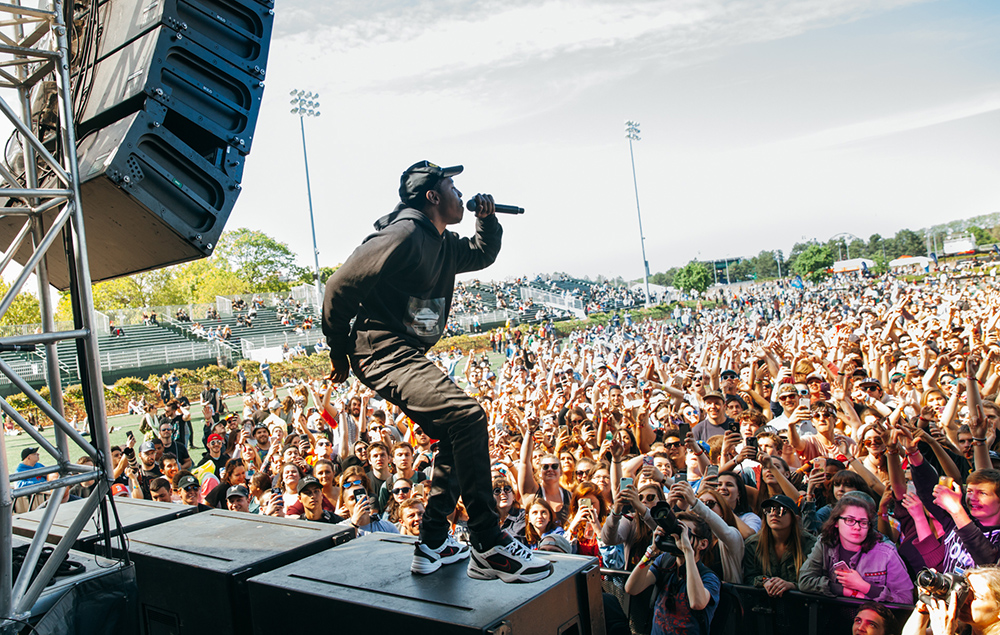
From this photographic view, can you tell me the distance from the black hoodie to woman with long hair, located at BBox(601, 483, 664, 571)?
1.63 metres

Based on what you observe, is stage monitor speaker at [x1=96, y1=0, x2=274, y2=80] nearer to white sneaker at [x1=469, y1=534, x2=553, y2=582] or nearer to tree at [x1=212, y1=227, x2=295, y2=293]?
white sneaker at [x1=469, y1=534, x2=553, y2=582]

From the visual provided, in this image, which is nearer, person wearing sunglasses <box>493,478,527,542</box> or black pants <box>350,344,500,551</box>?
black pants <box>350,344,500,551</box>

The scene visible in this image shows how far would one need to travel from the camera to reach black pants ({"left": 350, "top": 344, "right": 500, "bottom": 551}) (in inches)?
113

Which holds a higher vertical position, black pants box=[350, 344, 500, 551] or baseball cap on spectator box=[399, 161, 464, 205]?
baseball cap on spectator box=[399, 161, 464, 205]

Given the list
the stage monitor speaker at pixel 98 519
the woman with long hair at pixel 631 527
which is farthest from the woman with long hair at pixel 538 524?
the stage monitor speaker at pixel 98 519

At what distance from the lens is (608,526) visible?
398cm

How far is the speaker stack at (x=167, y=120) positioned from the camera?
330cm

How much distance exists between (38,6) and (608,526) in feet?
14.1

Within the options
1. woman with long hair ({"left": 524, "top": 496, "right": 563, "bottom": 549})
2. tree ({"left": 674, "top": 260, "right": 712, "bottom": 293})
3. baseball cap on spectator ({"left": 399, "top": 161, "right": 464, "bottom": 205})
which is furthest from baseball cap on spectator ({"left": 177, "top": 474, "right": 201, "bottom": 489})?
tree ({"left": 674, "top": 260, "right": 712, "bottom": 293})

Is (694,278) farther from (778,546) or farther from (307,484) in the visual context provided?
(778,546)

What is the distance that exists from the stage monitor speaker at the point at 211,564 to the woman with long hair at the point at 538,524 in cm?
Result: 127

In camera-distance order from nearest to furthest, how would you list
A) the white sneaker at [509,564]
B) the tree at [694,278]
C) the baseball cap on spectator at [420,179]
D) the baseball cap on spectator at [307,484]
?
1. the white sneaker at [509,564]
2. the baseball cap on spectator at [420,179]
3. the baseball cap on spectator at [307,484]
4. the tree at [694,278]

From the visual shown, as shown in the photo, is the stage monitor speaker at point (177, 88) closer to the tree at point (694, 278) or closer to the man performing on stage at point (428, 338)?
the man performing on stage at point (428, 338)

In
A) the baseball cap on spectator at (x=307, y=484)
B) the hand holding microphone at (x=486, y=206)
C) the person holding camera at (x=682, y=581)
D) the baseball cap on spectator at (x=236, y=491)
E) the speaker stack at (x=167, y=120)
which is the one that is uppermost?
the speaker stack at (x=167, y=120)
